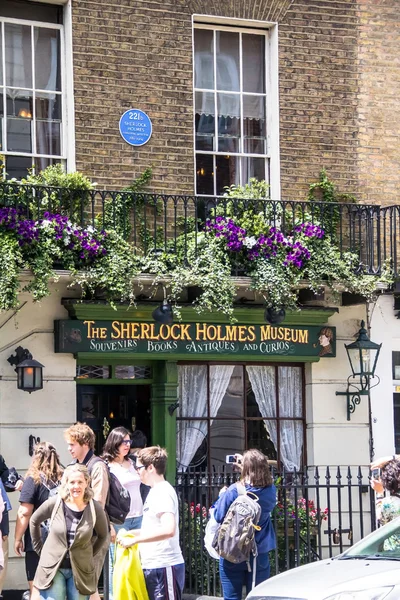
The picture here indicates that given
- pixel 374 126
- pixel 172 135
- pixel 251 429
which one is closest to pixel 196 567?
pixel 251 429

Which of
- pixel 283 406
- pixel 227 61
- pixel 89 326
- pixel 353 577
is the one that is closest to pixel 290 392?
pixel 283 406

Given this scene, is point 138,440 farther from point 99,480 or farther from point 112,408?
point 99,480

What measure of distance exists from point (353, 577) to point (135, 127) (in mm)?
7777

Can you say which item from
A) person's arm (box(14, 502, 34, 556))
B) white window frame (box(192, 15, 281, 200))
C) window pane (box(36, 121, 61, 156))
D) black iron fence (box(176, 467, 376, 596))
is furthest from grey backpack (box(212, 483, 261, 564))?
white window frame (box(192, 15, 281, 200))

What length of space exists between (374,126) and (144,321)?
421 cm

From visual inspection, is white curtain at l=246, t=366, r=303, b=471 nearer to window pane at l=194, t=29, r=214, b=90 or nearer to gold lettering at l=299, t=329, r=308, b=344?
gold lettering at l=299, t=329, r=308, b=344

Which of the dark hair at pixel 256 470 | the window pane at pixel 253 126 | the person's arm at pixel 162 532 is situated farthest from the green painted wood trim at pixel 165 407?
the person's arm at pixel 162 532

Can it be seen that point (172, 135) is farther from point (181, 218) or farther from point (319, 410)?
point (319, 410)

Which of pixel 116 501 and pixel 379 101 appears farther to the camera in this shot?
pixel 379 101

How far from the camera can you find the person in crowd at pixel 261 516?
9953 mm

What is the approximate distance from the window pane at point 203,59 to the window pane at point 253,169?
3.51 ft

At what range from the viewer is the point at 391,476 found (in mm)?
9773

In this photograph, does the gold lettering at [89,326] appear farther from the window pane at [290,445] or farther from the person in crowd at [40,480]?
the person in crowd at [40,480]

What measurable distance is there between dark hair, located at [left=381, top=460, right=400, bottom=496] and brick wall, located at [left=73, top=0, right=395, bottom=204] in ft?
19.5
